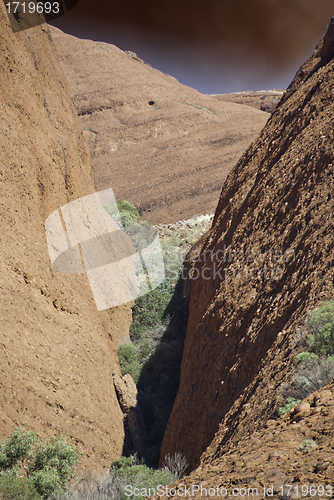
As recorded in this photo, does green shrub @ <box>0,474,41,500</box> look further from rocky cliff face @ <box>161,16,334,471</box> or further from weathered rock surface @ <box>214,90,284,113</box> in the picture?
weathered rock surface @ <box>214,90,284,113</box>

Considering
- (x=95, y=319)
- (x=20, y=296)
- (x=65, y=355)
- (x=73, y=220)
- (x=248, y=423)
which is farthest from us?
(x=73, y=220)

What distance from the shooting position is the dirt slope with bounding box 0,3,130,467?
6793 millimetres

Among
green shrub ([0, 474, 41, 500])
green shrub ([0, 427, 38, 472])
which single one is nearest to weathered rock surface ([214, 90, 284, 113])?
green shrub ([0, 427, 38, 472])

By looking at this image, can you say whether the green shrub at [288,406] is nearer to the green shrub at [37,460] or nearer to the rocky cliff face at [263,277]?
the rocky cliff face at [263,277]

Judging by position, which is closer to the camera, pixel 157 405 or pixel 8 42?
pixel 8 42

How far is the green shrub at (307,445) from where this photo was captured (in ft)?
11.6

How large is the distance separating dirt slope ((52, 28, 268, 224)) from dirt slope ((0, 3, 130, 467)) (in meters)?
19.3

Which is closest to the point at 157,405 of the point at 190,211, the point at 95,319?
the point at 95,319

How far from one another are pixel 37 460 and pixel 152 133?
35.9 metres

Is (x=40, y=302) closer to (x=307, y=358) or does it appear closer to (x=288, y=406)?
(x=288, y=406)

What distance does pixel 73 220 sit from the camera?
11219 millimetres

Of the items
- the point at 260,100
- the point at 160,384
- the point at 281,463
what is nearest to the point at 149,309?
the point at 160,384

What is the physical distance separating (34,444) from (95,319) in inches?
179

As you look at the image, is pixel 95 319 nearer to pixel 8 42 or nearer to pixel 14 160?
pixel 14 160
